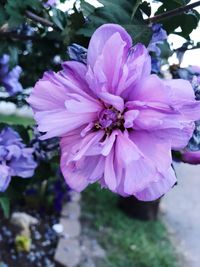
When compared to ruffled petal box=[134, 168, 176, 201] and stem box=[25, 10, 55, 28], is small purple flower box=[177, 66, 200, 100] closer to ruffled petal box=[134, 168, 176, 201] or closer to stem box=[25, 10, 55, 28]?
ruffled petal box=[134, 168, 176, 201]

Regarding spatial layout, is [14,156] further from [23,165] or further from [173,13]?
[173,13]

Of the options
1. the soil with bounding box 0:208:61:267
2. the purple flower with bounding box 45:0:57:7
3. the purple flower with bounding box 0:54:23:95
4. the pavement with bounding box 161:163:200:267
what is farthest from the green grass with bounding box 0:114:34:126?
the pavement with bounding box 161:163:200:267

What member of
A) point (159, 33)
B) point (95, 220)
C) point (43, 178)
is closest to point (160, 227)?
point (95, 220)

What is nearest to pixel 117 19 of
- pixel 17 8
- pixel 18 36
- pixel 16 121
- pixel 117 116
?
pixel 117 116

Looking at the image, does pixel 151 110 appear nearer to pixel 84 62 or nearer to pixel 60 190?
pixel 84 62

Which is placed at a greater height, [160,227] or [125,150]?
[125,150]
